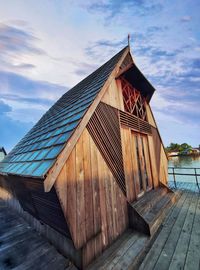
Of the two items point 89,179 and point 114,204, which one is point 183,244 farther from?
point 89,179

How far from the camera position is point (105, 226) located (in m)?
2.45

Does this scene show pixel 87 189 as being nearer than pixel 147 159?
Yes

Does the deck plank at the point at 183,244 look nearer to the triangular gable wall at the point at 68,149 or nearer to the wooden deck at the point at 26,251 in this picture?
the wooden deck at the point at 26,251

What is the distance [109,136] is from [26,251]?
3.17m

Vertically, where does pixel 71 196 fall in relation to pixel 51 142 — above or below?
below

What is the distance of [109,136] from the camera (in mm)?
3076

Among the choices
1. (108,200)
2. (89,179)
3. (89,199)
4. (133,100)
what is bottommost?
(108,200)

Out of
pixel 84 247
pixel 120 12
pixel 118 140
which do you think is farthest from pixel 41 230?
pixel 120 12

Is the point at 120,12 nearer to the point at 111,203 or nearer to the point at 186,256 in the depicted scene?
the point at 111,203

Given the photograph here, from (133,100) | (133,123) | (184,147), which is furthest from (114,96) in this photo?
(184,147)

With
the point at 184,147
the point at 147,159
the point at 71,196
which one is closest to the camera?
the point at 71,196

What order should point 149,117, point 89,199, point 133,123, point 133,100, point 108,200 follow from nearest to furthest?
point 89,199 → point 108,200 → point 133,123 → point 133,100 → point 149,117

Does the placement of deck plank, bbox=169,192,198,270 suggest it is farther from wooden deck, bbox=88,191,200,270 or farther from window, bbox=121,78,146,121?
window, bbox=121,78,146,121

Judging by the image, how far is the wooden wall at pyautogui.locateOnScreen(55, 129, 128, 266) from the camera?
6.24 ft
